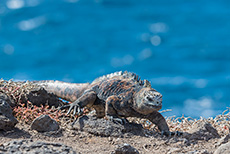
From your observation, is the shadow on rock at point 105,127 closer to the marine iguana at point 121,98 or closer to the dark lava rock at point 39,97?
the marine iguana at point 121,98

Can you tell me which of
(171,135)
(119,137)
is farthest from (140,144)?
(171,135)

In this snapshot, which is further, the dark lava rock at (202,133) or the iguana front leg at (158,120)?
the iguana front leg at (158,120)

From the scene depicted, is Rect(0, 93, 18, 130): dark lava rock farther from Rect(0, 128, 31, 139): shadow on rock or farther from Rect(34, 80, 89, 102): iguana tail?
Rect(34, 80, 89, 102): iguana tail

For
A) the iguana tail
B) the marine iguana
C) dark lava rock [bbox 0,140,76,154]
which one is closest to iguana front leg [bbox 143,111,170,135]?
the marine iguana

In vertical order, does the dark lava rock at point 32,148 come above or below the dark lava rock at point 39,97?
below

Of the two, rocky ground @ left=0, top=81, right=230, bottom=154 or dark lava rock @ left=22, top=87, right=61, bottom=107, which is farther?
dark lava rock @ left=22, top=87, right=61, bottom=107

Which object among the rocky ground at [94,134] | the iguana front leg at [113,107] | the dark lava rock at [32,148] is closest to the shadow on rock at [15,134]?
the rocky ground at [94,134]

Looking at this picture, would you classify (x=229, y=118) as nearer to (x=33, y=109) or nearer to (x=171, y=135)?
(x=171, y=135)
